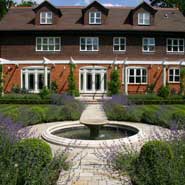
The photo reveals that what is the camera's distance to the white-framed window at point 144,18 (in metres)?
35.0

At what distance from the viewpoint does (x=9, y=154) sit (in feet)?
19.7

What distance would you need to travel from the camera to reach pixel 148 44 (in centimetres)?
3453

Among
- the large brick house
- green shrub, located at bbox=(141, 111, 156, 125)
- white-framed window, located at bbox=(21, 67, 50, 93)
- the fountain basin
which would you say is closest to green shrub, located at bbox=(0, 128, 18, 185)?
the fountain basin

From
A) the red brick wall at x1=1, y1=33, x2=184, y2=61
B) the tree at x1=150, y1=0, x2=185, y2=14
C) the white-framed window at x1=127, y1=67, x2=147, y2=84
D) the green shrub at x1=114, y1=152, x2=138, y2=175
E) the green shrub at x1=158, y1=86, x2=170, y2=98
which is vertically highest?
the tree at x1=150, y1=0, x2=185, y2=14

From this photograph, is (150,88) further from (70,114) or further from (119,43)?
(70,114)

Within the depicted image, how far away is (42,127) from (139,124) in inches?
168

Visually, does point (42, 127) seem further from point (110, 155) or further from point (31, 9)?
point (31, 9)

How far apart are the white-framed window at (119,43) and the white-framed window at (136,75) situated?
2.20 metres

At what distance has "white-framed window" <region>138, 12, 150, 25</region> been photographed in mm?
35000

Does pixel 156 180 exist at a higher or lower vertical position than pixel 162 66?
lower

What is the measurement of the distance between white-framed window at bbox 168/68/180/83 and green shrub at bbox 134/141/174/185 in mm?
28377

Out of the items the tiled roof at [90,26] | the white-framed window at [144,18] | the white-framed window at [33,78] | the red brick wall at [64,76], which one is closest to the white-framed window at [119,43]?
the tiled roof at [90,26]

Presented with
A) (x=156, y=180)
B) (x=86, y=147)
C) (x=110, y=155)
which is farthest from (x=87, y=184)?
(x=86, y=147)

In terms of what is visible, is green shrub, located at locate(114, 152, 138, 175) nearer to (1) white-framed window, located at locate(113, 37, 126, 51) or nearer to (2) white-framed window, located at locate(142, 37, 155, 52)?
(1) white-framed window, located at locate(113, 37, 126, 51)
